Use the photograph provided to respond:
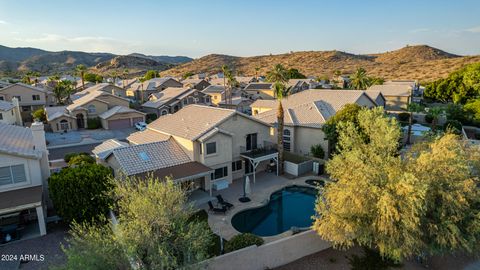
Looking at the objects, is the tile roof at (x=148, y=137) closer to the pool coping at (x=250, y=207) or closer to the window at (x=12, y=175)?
the pool coping at (x=250, y=207)

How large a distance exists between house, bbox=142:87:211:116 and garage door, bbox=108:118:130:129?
25.2 ft

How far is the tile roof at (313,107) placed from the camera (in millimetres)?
34500

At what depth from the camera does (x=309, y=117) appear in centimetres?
3488

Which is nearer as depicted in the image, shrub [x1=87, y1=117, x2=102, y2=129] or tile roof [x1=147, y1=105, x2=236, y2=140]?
tile roof [x1=147, y1=105, x2=236, y2=140]

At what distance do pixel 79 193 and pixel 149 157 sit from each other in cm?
732

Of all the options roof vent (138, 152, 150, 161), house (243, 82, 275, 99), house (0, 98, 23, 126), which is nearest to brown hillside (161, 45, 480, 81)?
house (243, 82, 275, 99)

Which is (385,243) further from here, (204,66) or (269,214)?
(204,66)

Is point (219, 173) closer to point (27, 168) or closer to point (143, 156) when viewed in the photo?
point (143, 156)

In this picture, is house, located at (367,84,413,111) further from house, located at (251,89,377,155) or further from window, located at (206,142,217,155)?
window, located at (206,142,217,155)

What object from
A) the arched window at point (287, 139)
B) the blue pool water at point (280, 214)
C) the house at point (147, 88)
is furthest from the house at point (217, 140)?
the house at point (147, 88)

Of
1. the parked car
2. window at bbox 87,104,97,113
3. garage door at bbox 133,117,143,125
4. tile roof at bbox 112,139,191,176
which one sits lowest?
the parked car

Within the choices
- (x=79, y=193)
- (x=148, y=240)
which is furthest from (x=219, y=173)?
(x=148, y=240)

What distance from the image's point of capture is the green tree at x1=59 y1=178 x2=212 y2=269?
10.3m

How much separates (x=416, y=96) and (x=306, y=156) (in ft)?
192
